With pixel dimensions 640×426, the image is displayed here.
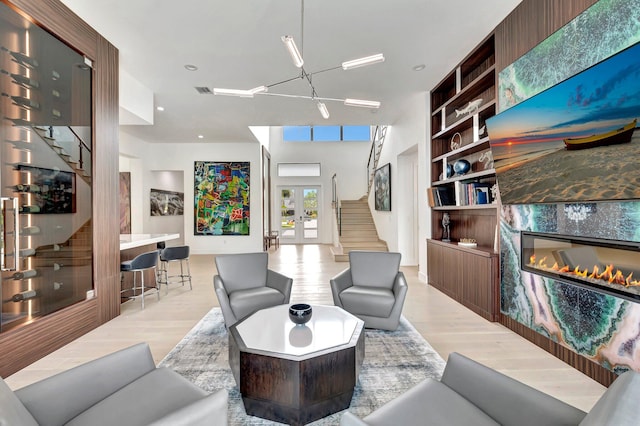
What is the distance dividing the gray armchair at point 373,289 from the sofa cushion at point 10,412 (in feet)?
8.61

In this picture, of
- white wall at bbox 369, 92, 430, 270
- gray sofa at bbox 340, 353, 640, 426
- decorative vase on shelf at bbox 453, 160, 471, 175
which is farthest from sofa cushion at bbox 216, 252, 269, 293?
white wall at bbox 369, 92, 430, 270

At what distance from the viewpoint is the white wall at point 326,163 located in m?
11.5

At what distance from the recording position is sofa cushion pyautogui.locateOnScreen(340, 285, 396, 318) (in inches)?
123

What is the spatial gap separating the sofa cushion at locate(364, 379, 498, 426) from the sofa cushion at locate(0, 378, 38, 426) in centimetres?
120

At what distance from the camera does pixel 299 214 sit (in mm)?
11602

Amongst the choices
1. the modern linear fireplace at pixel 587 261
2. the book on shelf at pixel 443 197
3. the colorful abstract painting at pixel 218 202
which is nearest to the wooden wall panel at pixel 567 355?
the modern linear fireplace at pixel 587 261

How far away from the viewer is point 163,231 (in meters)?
9.36

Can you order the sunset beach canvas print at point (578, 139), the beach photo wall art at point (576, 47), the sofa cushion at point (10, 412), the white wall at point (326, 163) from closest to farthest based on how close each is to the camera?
the sofa cushion at point (10, 412), the sunset beach canvas print at point (578, 139), the beach photo wall art at point (576, 47), the white wall at point (326, 163)

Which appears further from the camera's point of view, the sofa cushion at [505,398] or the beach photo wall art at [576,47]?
the beach photo wall art at [576,47]

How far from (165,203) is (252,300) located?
→ 24.5ft

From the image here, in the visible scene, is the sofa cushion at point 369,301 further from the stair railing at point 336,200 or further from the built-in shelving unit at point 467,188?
the stair railing at point 336,200

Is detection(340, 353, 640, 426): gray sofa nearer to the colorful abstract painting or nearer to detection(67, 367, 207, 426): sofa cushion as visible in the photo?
detection(67, 367, 207, 426): sofa cushion

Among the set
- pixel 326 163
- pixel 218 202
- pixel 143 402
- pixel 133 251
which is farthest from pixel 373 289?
pixel 326 163

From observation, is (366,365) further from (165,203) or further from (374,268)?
(165,203)
